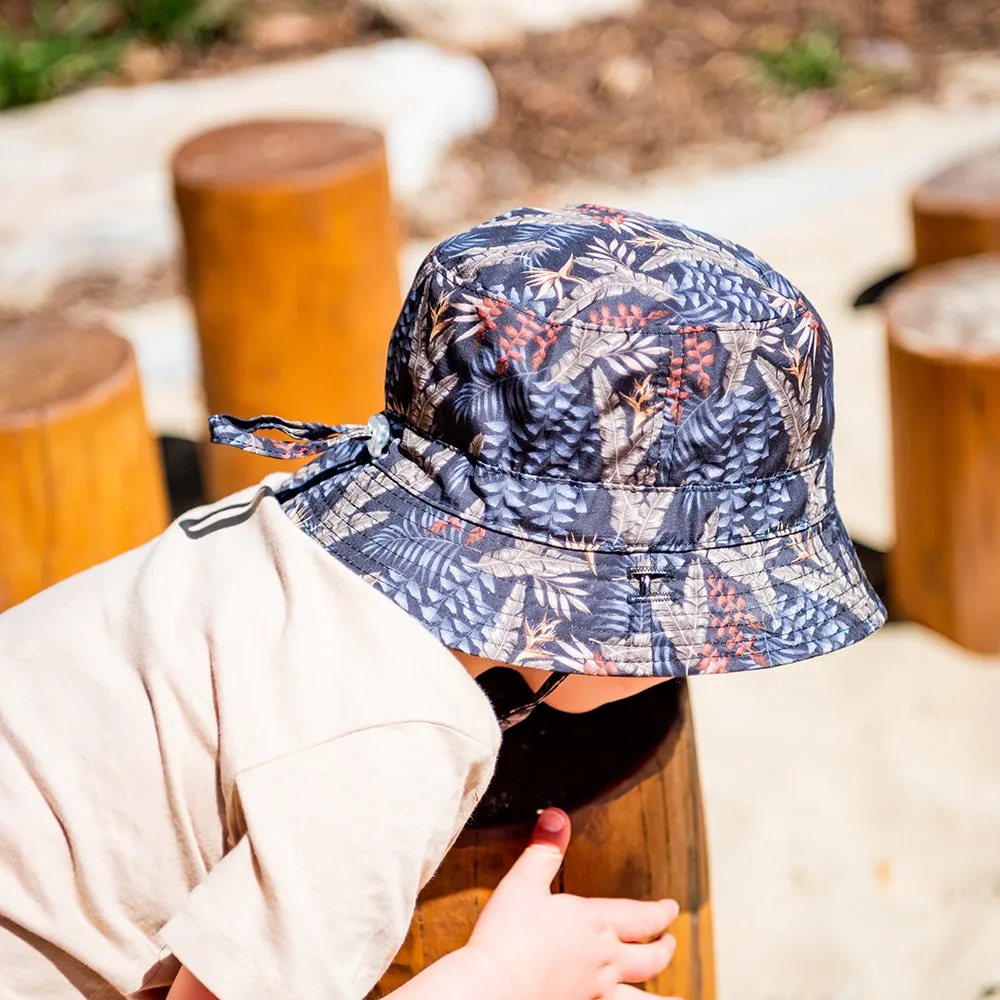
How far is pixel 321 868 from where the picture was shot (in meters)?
Result: 1.22

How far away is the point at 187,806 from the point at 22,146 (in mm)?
5167

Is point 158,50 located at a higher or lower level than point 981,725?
higher

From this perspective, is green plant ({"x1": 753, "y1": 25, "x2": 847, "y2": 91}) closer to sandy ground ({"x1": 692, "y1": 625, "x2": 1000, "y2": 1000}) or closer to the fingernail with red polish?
sandy ground ({"x1": 692, "y1": 625, "x2": 1000, "y2": 1000})

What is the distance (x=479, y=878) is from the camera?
1.53 m

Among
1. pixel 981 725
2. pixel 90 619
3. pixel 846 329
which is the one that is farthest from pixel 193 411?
pixel 90 619

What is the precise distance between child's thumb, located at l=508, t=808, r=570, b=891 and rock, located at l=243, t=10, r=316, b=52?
21.9 ft

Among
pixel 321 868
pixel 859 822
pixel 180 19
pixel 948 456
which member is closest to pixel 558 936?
pixel 321 868

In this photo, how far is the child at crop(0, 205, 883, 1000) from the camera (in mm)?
1236

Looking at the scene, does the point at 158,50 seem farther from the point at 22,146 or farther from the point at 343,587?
the point at 343,587

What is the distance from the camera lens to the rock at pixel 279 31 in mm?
7547

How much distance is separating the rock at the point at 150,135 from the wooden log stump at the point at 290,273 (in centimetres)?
174

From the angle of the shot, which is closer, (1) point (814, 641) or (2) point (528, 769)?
(1) point (814, 641)

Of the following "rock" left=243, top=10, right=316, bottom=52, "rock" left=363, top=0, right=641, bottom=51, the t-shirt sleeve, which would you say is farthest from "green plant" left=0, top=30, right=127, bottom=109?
the t-shirt sleeve

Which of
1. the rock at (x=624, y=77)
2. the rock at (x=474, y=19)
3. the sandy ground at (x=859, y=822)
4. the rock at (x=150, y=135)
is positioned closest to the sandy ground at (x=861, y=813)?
the sandy ground at (x=859, y=822)
